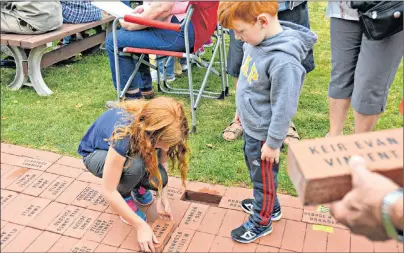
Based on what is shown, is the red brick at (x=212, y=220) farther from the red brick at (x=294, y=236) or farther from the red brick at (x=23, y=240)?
the red brick at (x=23, y=240)

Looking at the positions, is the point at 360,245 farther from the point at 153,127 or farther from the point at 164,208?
the point at 153,127

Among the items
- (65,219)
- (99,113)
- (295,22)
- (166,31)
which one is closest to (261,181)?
(65,219)

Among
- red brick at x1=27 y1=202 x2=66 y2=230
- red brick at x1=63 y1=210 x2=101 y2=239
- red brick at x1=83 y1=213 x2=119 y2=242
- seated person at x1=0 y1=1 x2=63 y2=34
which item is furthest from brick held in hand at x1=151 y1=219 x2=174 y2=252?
seated person at x1=0 y1=1 x2=63 y2=34

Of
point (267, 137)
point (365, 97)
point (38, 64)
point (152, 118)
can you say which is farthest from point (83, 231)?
point (38, 64)

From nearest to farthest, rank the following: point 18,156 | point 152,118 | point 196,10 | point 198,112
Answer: point 152,118 < point 18,156 < point 196,10 < point 198,112

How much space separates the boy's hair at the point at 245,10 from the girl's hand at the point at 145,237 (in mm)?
1069

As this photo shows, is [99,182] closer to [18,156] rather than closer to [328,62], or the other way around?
[18,156]

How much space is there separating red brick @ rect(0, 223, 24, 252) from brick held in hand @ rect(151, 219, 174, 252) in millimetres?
690

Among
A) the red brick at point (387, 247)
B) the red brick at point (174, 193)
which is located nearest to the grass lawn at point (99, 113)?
the red brick at point (174, 193)

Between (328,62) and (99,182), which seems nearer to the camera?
(99,182)

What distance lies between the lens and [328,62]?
16.9 feet

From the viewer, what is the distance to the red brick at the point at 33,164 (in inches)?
118

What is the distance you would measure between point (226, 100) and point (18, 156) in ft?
6.12

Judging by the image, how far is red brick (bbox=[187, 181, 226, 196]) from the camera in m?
2.83
